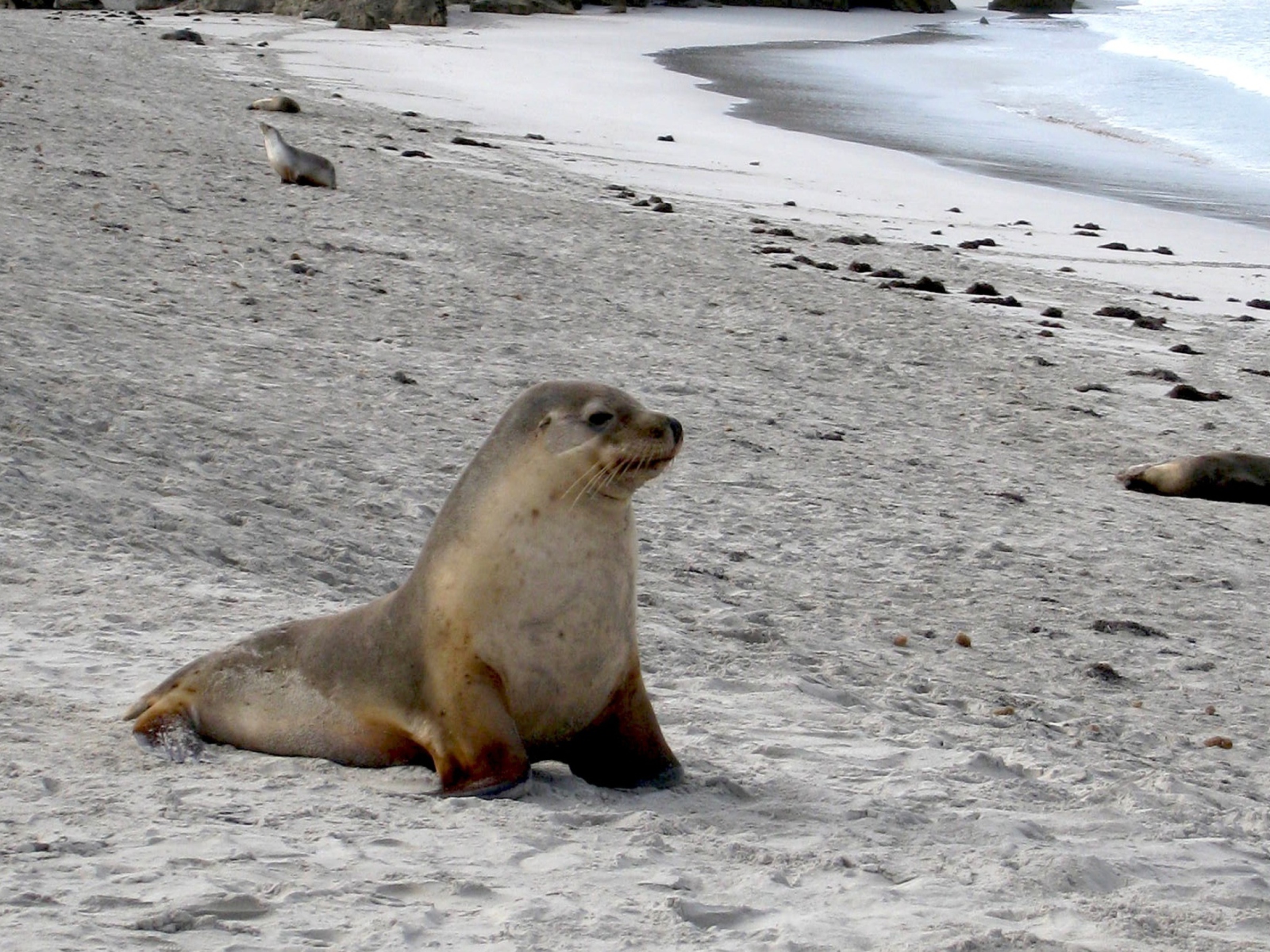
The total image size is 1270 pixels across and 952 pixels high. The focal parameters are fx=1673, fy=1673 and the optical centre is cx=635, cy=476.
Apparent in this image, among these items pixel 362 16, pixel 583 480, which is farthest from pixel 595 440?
pixel 362 16

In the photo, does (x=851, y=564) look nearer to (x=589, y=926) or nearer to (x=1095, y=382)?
(x=589, y=926)

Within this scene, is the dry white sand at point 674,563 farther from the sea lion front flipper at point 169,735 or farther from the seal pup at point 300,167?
the seal pup at point 300,167

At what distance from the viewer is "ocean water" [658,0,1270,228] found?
2009 centimetres

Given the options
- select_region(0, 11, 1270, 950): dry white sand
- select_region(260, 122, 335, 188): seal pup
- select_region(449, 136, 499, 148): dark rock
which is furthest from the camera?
select_region(449, 136, 499, 148): dark rock

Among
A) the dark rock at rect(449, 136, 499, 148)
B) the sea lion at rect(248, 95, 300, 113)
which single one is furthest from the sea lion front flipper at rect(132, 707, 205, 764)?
the sea lion at rect(248, 95, 300, 113)

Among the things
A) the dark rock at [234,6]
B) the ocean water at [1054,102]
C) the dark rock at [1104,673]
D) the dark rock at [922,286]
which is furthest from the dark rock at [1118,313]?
the dark rock at [234,6]

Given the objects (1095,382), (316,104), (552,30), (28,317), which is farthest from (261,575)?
(552,30)

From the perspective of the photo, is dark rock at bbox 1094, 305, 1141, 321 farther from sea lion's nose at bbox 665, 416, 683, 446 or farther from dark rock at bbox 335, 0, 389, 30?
dark rock at bbox 335, 0, 389, 30

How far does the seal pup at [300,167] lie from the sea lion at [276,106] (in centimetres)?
540

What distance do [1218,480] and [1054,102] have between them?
23.1 m

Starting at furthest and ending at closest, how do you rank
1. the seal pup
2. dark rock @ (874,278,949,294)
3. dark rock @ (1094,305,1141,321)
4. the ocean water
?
the ocean water → the seal pup → dark rock @ (874,278,949,294) → dark rock @ (1094,305,1141,321)

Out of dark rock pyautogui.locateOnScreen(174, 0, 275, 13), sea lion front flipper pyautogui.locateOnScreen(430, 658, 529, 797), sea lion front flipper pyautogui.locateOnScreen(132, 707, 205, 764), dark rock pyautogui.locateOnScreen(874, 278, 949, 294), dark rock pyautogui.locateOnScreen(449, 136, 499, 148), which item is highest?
dark rock pyautogui.locateOnScreen(174, 0, 275, 13)

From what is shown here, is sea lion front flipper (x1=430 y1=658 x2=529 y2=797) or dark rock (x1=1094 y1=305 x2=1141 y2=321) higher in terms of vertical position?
dark rock (x1=1094 y1=305 x2=1141 y2=321)

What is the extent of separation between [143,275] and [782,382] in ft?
11.8
